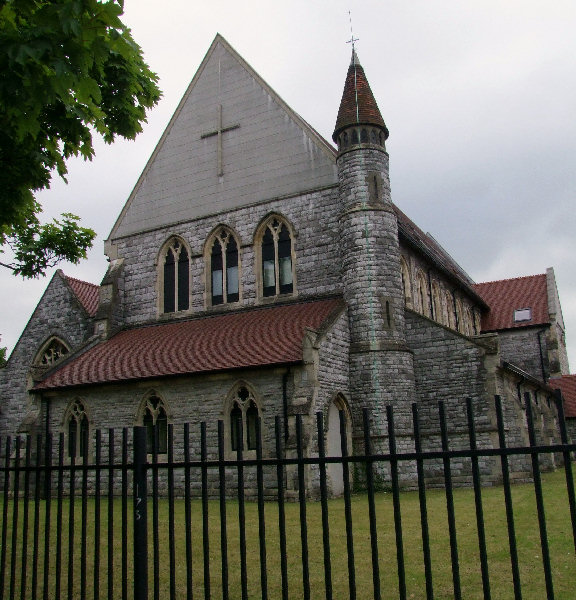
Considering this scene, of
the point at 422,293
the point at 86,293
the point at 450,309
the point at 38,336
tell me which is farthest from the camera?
the point at 450,309

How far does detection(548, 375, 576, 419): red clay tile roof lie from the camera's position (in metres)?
32.7

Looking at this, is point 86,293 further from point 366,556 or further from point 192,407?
point 366,556

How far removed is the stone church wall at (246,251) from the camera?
20.8 m

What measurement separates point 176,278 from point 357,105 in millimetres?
8773

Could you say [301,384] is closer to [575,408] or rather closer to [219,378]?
[219,378]

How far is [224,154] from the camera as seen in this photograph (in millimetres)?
23203

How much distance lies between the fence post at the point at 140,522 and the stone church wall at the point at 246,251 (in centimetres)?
1554

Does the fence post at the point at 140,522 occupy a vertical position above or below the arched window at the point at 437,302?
below

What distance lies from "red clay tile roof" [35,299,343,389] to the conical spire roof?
581cm

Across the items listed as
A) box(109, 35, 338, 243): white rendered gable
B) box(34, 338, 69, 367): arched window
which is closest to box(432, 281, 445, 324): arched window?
box(109, 35, 338, 243): white rendered gable

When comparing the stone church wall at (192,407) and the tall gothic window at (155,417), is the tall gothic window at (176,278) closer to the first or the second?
the stone church wall at (192,407)

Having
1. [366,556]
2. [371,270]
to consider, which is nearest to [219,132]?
[371,270]

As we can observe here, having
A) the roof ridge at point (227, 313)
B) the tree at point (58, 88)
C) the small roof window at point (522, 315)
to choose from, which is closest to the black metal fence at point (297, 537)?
the tree at point (58, 88)

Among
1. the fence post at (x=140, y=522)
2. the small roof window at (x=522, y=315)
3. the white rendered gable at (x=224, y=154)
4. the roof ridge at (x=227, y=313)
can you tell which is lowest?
the fence post at (x=140, y=522)
